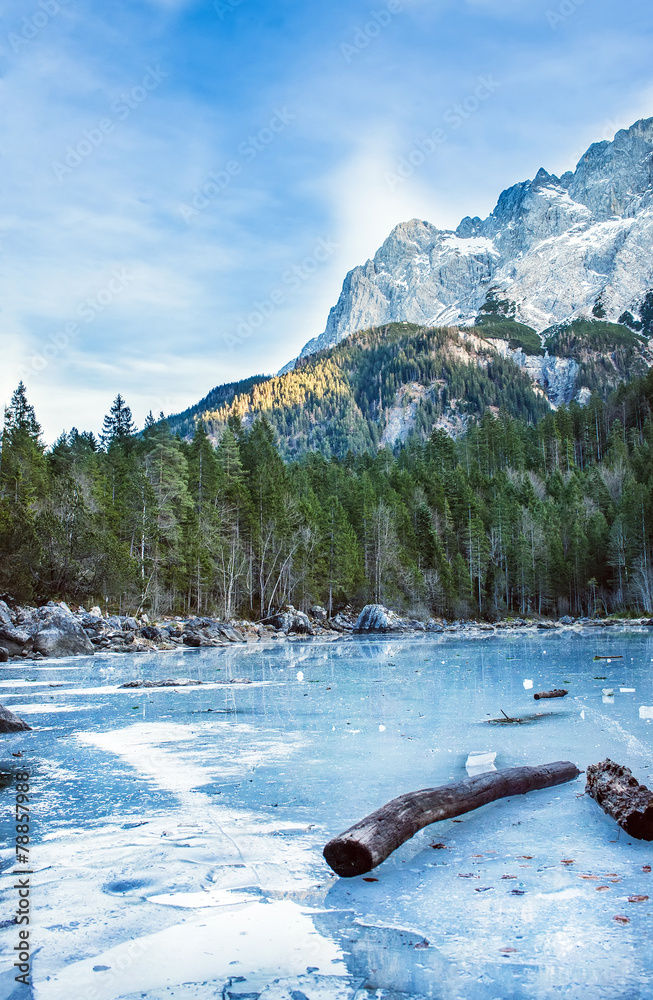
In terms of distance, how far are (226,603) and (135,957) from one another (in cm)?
5352

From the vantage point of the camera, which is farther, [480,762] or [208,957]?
[480,762]

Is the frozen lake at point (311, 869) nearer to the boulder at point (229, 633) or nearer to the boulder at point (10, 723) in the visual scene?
the boulder at point (10, 723)

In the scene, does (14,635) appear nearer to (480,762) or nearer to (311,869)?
(480,762)

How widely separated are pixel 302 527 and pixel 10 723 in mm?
55630

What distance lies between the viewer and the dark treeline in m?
45.2

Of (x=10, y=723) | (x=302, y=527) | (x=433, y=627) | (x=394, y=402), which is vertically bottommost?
(x=433, y=627)

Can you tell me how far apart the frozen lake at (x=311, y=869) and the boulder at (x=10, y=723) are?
17.9 inches

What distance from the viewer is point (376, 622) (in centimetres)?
5903

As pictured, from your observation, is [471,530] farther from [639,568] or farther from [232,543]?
[232,543]

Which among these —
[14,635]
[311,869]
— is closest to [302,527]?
[14,635]

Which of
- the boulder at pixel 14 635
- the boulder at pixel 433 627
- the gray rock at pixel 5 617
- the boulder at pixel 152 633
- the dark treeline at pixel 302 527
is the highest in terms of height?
the dark treeline at pixel 302 527

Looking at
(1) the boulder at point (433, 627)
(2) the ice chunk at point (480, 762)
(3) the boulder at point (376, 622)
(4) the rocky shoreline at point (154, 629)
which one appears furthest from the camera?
(1) the boulder at point (433, 627)

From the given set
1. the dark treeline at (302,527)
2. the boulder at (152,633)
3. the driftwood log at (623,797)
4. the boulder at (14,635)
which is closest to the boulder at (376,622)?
the dark treeline at (302,527)

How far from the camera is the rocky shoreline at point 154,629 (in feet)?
101
